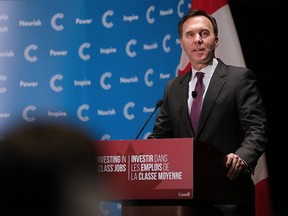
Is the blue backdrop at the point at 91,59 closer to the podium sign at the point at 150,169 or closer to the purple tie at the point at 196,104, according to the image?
the purple tie at the point at 196,104

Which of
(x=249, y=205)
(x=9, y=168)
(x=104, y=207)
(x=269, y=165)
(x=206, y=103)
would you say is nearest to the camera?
(x=9, y=168)

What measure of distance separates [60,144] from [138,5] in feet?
16.4

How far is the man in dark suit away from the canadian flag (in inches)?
55.5

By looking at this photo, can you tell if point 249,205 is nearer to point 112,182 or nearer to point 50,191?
point 112,182

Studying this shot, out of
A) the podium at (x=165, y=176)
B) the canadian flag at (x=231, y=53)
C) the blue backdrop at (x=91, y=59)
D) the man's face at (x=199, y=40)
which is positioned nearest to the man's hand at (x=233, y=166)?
the podium at (x=165, y=176)

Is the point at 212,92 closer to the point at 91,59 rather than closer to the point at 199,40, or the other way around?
the point at 199,40

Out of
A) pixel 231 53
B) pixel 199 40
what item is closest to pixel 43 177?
pixel 199 40

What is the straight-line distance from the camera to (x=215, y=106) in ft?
10.2

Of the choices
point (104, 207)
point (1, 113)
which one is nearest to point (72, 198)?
point (104, 207)

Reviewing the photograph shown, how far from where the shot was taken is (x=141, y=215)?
8.62ft

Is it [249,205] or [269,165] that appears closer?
[249,205]

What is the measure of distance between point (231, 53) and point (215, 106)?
5.84ft

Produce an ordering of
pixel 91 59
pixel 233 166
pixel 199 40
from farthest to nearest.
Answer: pixel 91 59, pixel 199 40, pixel 233 166

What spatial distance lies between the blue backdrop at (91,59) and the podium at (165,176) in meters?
2.67
